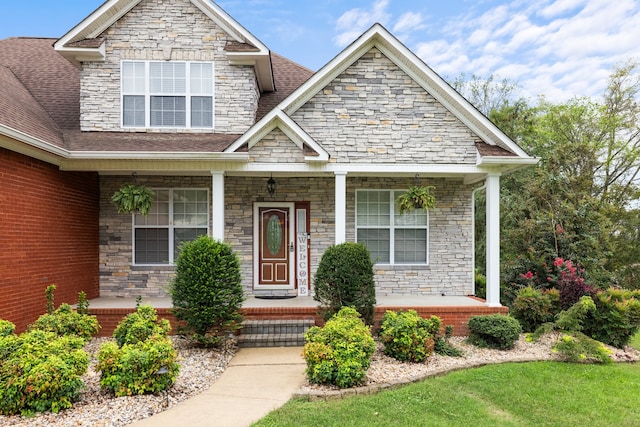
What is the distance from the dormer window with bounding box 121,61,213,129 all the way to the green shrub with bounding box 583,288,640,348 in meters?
8.45

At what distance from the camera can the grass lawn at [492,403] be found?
4363mm

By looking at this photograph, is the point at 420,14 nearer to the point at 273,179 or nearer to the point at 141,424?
the point at 273,179

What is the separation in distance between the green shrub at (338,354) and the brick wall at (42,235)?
5.02 m

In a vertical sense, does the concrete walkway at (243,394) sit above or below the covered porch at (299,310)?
below

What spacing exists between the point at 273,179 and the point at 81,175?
4048 mm

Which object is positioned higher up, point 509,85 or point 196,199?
point 509,85

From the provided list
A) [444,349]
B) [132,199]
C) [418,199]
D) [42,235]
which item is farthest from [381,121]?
[42,235]

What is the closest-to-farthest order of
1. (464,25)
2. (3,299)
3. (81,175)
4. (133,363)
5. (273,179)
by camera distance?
(133,363), (3,299), (81,175), (273,179), (464,25)

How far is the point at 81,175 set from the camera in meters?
8.71

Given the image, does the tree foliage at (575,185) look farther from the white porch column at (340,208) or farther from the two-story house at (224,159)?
the white porch column at (340,208)

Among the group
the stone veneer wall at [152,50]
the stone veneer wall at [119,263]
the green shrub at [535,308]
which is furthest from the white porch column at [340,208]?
the stone veneer wall at [119,263]

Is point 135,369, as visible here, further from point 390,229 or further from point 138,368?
point 390,229

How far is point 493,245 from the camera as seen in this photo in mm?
8305

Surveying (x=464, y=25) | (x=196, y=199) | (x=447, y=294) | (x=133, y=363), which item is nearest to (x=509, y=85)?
(x=464, y=25)
